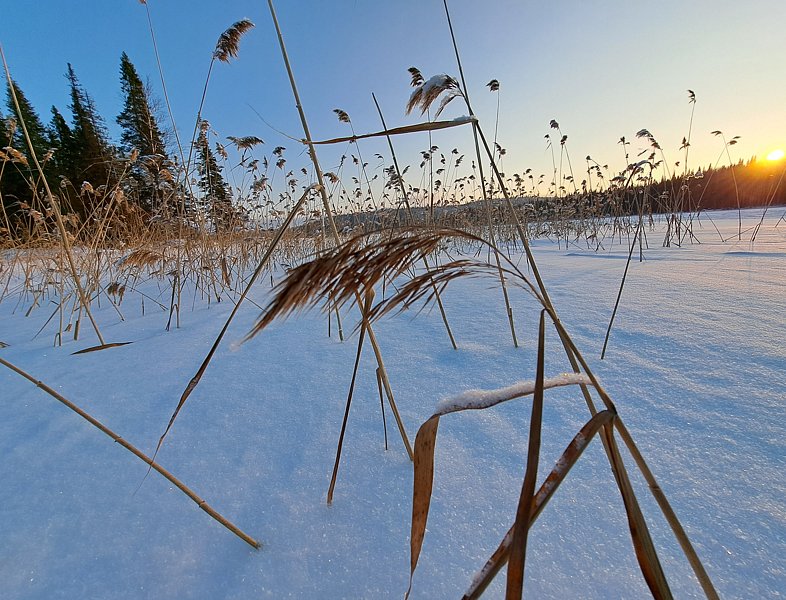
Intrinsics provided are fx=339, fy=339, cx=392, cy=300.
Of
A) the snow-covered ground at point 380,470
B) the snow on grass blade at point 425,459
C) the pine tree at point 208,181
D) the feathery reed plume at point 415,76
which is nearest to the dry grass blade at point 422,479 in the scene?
the snow on grass blade at point 425,459

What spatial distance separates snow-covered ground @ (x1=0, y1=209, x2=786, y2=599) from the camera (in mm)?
375

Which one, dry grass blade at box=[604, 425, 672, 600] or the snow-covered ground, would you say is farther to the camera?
the snow-covered ground

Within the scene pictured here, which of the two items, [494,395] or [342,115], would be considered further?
[342,115]

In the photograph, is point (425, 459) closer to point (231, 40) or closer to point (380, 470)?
point (380, 470)

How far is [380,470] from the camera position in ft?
1.77

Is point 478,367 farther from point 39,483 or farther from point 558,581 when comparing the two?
point 39,483

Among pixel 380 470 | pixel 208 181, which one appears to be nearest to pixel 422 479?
pixel 380 470

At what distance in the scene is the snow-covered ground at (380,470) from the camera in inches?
14.8

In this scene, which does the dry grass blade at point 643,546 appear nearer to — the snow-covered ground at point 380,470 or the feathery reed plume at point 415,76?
the snow-covered ground at point 380,470

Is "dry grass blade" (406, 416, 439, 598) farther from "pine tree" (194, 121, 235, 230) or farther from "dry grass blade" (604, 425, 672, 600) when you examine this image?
"pine tree" (194, 121, 235, 230)

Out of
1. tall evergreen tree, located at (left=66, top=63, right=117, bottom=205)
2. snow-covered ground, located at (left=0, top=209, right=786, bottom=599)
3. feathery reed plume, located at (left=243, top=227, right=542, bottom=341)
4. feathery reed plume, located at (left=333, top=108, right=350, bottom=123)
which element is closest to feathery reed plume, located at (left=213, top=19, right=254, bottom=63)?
feathery reed plume, located at (left=333, top=108, right=350, bottom=123)

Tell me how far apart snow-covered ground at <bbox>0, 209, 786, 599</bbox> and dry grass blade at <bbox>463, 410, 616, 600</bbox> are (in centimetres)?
13

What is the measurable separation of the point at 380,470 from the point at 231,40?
184cm

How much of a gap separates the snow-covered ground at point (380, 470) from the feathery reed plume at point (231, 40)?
4.54ft
